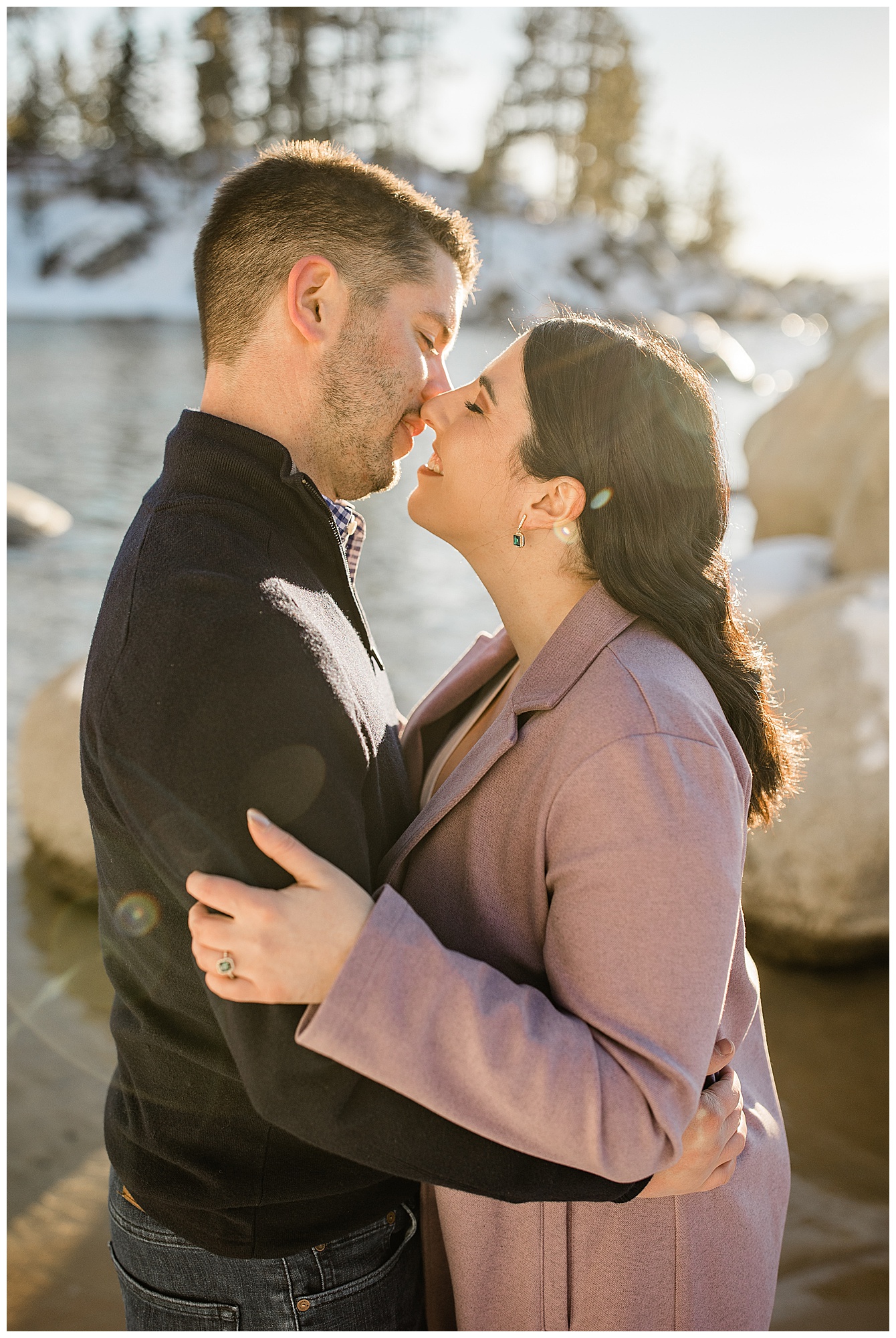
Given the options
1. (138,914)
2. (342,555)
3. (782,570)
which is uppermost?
(342,555)

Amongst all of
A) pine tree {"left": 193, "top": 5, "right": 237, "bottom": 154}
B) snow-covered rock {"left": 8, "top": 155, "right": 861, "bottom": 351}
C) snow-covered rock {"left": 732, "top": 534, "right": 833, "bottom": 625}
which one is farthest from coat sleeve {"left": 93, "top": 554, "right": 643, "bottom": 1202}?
pine tree {"left": 193, "top": 5, "right": 237, "bottom": 154}

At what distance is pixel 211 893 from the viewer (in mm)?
1417

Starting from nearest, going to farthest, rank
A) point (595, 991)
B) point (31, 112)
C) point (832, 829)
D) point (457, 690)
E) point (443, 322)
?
point (595, 991) < point (443, 322) < point (457, 690) < point (832, 829) < point (31, 112)

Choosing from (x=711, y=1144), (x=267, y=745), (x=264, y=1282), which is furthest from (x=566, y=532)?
(x=264, y=1282)

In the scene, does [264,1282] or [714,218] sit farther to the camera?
[714,218]

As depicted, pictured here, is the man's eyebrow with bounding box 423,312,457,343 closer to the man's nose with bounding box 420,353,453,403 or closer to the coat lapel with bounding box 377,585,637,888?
the man's nose with bounding box 420,353,453,403

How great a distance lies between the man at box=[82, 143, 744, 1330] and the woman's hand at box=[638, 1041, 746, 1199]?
154mm

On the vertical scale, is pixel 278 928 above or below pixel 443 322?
below

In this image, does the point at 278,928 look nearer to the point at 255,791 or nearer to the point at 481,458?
the point at 255,791

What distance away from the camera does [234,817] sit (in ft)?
4.68

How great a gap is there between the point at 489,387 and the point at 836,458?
21.0ft

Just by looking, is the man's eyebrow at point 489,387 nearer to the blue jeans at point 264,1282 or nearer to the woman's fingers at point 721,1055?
the woman's fingers at point 721,1055

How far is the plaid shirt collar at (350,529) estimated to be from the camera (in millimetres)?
2320

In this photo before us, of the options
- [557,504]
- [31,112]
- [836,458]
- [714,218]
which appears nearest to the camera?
[557,504]
